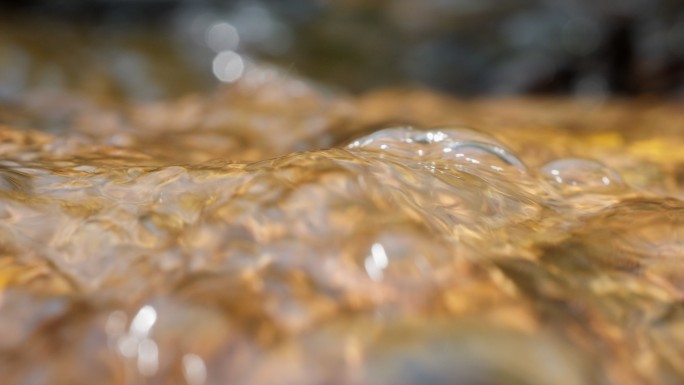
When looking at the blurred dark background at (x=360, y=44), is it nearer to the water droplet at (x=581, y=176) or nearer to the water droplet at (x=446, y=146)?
the water droplet at (x=446, y=146)

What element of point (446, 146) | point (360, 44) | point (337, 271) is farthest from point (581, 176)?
point (360, 44)

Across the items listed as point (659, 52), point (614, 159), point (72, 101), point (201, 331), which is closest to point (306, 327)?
point (201, 331)

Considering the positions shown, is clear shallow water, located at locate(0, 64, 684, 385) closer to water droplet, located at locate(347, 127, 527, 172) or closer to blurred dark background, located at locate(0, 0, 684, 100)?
water droplet, located at locate(347, 127, 527, 172)

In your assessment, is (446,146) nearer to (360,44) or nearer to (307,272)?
(307,272)

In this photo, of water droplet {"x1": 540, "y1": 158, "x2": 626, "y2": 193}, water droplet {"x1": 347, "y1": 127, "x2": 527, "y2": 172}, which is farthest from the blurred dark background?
water droplet {"x1": 540, "y1": 158, "x2": 626, "y2": 193}

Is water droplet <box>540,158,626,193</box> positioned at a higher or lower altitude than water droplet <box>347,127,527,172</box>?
lower

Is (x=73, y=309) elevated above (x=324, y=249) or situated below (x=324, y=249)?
below

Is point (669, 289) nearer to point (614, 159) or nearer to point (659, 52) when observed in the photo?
point (614, 159)
